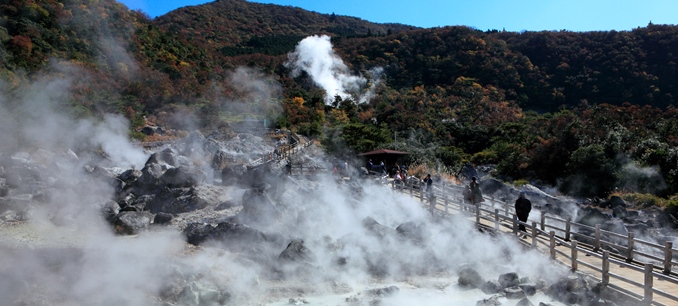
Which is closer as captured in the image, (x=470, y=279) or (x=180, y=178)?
(x=470, y=279)

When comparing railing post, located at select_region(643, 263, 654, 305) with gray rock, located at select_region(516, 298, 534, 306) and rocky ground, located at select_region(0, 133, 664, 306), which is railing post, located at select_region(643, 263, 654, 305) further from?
gray rock, located at select_region(516, 298, 534, 306)

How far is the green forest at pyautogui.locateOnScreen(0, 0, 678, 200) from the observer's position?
2518cm

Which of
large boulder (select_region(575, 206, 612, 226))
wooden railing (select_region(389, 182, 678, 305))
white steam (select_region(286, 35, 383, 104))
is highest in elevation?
white steam (select_region(286, 35, 383, 104))

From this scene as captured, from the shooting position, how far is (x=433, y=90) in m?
60.7

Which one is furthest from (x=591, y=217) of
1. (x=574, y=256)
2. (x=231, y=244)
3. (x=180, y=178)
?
(x=180, y=178)

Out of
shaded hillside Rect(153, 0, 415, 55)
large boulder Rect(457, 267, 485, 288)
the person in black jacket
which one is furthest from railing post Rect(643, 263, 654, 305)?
shaded hillside Rect(153, 0, 415, 55)

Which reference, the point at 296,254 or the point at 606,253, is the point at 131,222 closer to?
the point at 296,254

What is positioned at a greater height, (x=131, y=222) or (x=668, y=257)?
(x=668, y=257)

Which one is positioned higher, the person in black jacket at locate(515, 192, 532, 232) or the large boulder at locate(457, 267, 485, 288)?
the person in black jacket at locate(515, 192, 532, 232)

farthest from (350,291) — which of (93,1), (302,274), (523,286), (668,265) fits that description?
(93,1)

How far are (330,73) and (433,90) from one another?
12703 millimetres

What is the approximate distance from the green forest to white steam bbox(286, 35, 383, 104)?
116 cm

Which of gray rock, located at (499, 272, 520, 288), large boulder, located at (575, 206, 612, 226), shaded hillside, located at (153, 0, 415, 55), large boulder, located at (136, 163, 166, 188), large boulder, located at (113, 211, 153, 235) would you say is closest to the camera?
gray rock, located at (499, 272, 520, 288)

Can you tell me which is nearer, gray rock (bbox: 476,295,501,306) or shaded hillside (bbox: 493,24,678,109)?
gray rock (bbox: 476,295,501,306)
